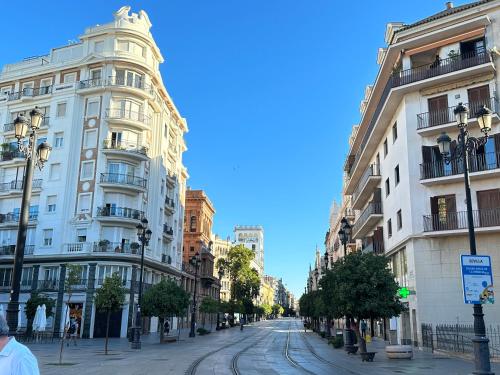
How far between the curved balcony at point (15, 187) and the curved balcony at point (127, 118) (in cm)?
1006

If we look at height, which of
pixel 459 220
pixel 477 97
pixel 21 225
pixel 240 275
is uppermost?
pixel 477 97

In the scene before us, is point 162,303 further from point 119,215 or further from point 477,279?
point 477,279

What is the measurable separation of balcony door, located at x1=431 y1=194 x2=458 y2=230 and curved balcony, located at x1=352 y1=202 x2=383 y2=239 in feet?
32.7

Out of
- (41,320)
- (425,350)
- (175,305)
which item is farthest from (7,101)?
(425,350)

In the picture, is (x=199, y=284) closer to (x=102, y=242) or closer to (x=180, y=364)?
(x=102, y=242)

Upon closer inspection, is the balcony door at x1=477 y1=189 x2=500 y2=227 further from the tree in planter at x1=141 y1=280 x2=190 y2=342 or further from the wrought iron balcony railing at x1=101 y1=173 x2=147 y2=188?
the wrought iron balcony railing at x1=101 y1=173 x2=147 y2=188

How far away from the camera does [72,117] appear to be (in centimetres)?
4922

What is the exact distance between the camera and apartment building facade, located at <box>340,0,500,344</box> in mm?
27203

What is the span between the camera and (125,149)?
4822cm

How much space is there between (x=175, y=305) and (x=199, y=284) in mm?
47463

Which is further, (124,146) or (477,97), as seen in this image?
(124,146)

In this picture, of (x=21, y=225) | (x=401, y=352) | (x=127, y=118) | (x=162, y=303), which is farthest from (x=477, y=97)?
→ (x=127, y=118)

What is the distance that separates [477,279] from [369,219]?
95.5 feet

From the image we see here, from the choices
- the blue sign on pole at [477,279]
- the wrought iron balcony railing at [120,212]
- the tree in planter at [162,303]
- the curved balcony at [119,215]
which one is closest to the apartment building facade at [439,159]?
the tree in planter at [162,303]
